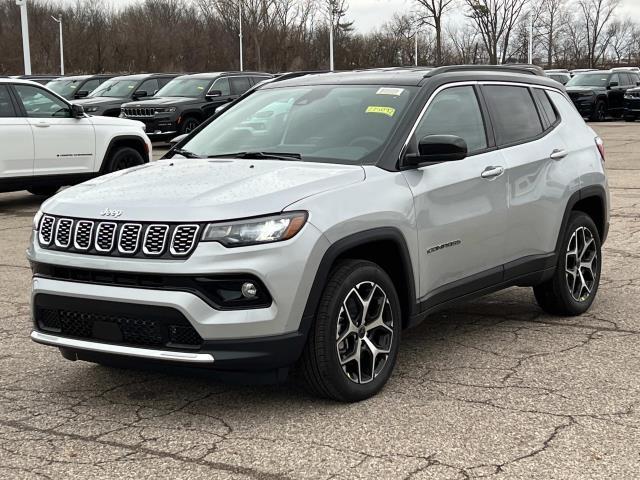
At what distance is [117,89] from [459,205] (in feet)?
66.7

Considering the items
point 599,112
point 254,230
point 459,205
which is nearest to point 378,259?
point 459,205

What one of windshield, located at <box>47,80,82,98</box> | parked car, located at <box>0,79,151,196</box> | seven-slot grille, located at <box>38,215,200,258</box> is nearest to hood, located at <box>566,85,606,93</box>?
windshield, located at <box>47,80,82,98</box>

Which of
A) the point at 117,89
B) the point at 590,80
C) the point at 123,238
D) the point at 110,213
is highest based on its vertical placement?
the point at 590,80

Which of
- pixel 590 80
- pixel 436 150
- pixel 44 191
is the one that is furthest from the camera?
pixel 590 80

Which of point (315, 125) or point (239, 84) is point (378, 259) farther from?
point (239, 84)

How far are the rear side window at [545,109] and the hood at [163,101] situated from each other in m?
15.7

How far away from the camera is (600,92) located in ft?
97.3

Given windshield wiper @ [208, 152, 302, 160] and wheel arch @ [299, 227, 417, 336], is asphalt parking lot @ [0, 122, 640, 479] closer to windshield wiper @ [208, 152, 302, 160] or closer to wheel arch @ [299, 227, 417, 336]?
wheel arch @ [299, 227, 417, 336]

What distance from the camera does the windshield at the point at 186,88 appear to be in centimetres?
2197

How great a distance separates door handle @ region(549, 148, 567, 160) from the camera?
235 inches

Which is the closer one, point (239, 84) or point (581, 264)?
point (581, 264)

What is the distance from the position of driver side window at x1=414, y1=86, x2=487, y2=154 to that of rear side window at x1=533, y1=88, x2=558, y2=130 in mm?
806

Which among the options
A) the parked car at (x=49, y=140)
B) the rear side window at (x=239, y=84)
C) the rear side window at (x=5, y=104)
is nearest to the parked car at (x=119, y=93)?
the rear side window at (x=239, y=84)

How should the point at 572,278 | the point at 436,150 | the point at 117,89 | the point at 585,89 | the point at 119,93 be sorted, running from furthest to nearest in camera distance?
the point at 585,89 → the point at 117,89 → the point at 119,93 → the point at 572,278 → the point at 436,150
